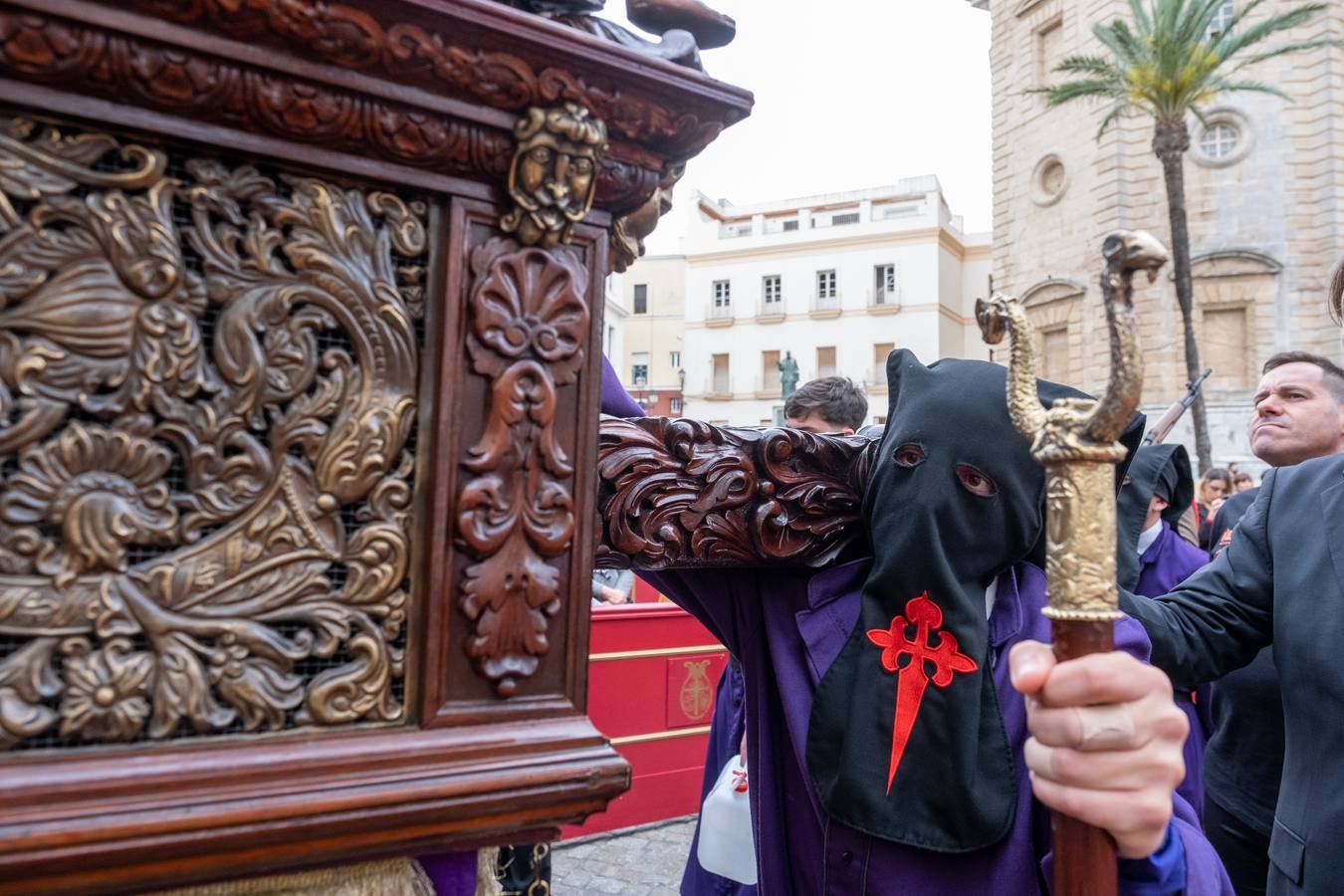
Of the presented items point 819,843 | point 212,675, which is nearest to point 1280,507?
point 819,843

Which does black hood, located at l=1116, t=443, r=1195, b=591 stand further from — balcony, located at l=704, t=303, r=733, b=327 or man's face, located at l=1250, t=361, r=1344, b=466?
balcony, located at l=704, t=303, r=733, b=327

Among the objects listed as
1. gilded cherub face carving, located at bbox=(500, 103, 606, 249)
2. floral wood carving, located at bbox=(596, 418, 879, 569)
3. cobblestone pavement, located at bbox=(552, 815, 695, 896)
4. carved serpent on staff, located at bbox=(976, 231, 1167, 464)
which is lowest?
cobblestone pavement, located at bbox=(552, 815, 695, 896)

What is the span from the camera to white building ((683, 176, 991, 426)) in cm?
3634

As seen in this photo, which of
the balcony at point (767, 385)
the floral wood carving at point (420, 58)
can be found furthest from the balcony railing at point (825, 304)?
→ the floral wood carving at point (420, 58)

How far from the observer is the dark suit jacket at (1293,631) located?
5.71 feet

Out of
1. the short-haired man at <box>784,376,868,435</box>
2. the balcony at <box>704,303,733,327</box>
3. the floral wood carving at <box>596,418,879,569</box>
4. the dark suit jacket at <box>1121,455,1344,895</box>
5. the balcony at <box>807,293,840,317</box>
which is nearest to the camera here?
the floral wood carving at <box>596,418,879,569</box>

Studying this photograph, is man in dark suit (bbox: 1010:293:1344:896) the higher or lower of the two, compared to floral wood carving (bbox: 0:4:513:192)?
lower

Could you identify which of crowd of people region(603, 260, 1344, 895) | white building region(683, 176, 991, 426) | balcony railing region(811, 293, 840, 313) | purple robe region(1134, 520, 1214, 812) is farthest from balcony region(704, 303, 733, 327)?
crowd of people region(603, 260, 1344, 895)

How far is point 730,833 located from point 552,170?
5.86 feet

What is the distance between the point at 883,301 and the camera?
1457 inches

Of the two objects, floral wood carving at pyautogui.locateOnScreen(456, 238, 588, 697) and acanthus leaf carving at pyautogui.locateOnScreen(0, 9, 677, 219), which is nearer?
acanthus leaf carving at pyautogui.locateOnScreen(0, 9, 677, 219)

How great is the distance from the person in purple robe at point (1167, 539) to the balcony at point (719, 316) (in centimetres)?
3556

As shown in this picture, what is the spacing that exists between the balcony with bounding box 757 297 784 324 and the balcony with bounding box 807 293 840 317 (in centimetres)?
125

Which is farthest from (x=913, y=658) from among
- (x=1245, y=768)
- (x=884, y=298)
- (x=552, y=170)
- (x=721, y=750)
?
(x=884, y=298)
